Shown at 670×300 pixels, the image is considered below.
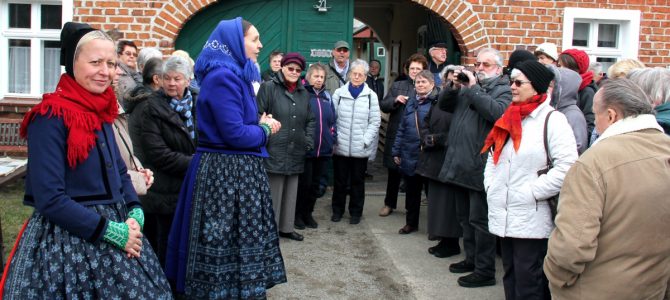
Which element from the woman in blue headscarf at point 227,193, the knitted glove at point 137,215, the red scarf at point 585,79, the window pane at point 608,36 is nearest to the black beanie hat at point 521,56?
the red scarf at point 585,79

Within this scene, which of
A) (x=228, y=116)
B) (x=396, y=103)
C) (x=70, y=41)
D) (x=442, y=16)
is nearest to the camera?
(x=70, y=41)

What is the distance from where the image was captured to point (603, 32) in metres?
8.88

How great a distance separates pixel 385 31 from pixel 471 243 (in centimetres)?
1158

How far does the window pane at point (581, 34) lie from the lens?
882 centimetres

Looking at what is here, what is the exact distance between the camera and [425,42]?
40.7 ft

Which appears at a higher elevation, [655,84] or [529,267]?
[655,84]

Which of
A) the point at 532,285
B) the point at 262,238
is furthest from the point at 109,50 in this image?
the point at 532,285

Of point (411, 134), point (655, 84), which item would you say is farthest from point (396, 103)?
point (655, 84)

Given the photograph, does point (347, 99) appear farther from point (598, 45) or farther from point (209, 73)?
point (598, 45)

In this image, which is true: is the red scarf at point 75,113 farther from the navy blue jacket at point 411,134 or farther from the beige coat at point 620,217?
the navy blue jacket at point 411,134

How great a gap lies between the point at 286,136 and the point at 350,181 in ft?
3.82

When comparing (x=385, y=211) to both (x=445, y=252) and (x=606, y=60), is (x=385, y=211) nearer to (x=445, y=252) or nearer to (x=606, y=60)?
(x=445, y=252)

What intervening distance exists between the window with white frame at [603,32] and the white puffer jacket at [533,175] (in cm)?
489

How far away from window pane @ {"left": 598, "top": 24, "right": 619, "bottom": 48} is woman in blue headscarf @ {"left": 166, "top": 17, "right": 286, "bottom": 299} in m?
6.42
